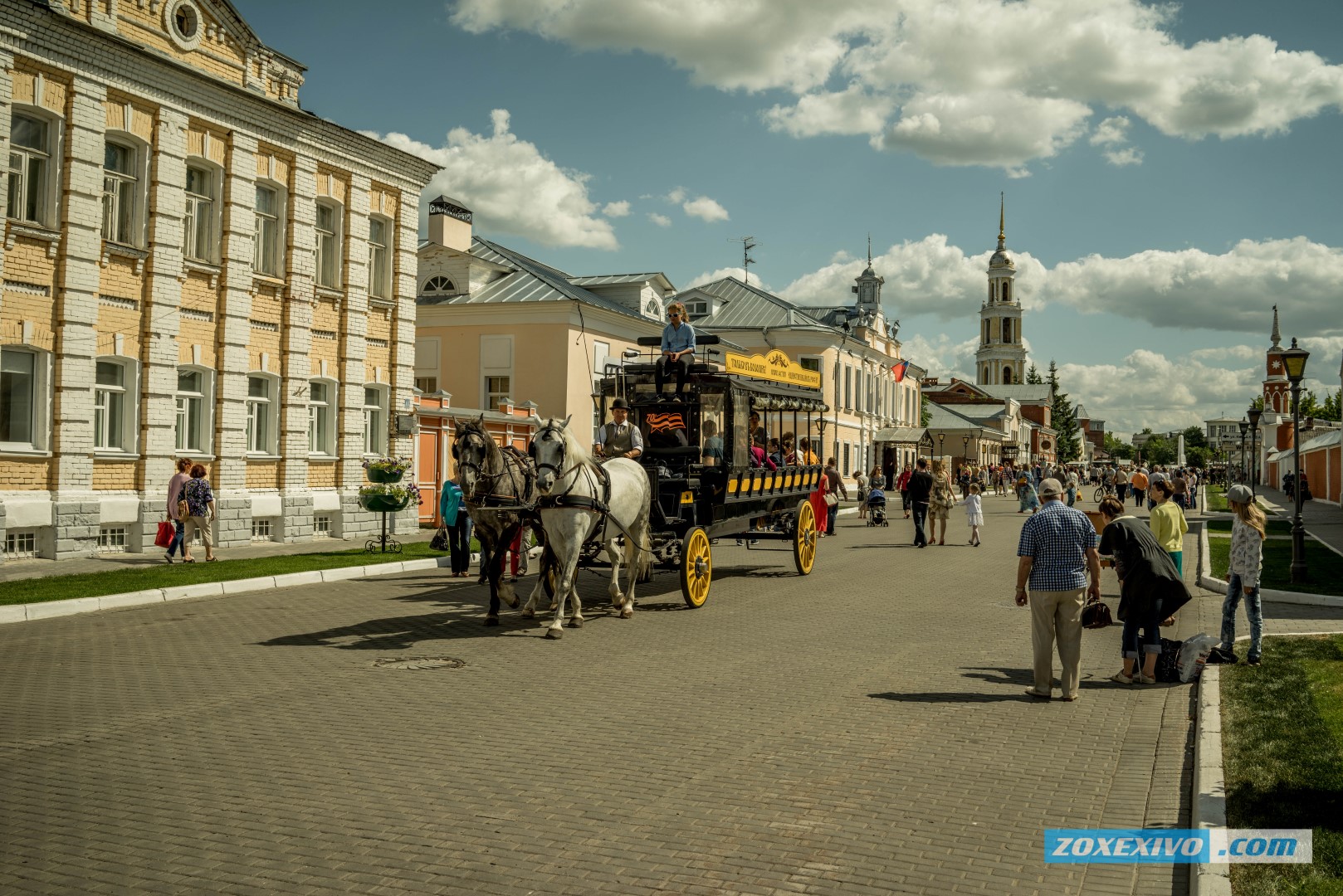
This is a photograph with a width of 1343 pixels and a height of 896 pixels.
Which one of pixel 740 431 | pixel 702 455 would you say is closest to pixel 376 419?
pixel 740 431

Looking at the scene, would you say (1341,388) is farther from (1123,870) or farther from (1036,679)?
(1123,870)

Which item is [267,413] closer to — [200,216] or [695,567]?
[200,216]

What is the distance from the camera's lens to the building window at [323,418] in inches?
951

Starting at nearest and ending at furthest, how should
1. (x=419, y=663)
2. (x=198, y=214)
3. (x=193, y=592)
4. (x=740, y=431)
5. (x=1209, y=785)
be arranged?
(x=1209, y=785) < (x=419, y=663) < (x=193, y=592) < (x=740, y=431) < (x=198, y=214)

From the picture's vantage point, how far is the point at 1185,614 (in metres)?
14.3

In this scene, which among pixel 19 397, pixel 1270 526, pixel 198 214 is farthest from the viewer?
pixel 1270 526

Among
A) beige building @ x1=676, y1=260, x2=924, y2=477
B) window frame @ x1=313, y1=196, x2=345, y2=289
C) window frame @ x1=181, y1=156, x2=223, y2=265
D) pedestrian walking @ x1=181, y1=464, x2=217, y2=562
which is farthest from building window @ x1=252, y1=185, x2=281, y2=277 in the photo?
beige building @ x1=676, y1=260, x2=924, y2=477

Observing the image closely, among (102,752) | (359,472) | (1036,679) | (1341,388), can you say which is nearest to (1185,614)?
(1036,679)

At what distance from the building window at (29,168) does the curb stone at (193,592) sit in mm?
7228

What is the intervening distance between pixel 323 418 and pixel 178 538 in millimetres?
6528

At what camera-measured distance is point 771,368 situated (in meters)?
16.8

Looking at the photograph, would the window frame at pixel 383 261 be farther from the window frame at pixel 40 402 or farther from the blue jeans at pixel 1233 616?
the blue jeans at pixel 1233 616

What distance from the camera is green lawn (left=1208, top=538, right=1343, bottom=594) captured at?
16.2m

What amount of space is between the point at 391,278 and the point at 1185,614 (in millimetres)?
19080
